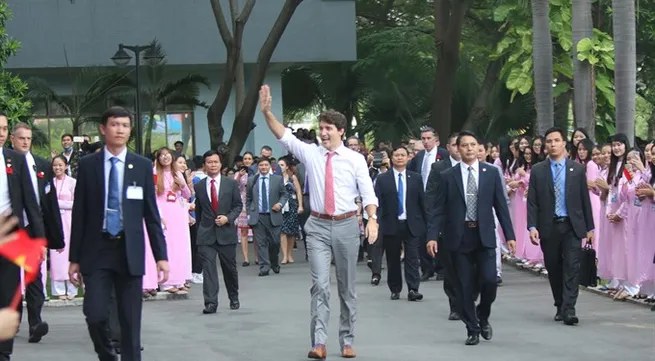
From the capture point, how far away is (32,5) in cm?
3906

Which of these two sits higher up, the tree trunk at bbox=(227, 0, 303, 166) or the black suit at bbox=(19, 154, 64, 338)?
the tree trunk at bbox=(227, 0, 303, 166)

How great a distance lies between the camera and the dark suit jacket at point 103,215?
10227mm

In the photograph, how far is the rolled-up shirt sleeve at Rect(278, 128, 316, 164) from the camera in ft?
41.0

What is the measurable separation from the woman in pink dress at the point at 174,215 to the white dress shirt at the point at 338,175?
6.45 metres

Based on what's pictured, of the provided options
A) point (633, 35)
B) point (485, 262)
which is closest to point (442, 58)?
point (633, 35)

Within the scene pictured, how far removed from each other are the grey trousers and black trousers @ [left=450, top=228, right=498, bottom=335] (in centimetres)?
133

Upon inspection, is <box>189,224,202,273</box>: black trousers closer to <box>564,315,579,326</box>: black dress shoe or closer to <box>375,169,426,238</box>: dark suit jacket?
<box>375,169,426,238</box>: dark suit jacket

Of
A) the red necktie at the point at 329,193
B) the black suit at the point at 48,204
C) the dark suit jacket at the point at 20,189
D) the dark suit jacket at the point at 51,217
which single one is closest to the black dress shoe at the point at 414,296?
the red necktie at the point at 329,193

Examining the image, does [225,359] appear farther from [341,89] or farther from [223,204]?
[341,89]

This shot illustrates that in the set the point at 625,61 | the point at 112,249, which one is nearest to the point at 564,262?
the point at 112,249

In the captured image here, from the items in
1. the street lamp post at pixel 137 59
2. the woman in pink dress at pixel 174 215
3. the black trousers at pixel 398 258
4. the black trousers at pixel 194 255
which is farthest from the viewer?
the street lamp post at pixel 137 59

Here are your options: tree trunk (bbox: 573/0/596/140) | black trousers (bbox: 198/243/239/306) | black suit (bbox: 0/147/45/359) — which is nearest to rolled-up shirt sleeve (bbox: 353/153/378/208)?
black suit (bbox: 0/147/45/359)

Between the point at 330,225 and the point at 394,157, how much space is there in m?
6.72

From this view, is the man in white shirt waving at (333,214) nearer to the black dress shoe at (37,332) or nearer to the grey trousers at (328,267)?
the grey trousers at (328,267)
